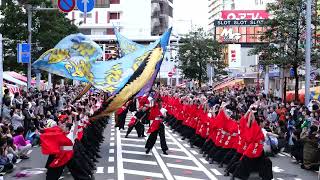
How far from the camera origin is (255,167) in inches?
506

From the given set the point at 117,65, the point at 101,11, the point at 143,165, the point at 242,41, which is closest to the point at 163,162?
the point at 143,165

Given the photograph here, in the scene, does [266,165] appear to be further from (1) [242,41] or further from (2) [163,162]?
(1) [242,41]

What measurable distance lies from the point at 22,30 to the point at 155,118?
15.7m

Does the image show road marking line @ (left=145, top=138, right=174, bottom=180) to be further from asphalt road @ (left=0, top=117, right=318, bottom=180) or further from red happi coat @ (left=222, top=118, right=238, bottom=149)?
red happi coat @ (left=222, top=118, right=238, bottom=149)

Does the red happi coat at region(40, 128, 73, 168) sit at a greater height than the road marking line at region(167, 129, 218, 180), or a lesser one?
greater

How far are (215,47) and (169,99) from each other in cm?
2054

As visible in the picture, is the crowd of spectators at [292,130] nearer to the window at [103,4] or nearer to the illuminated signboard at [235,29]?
the illuminated signboard at [235,29]

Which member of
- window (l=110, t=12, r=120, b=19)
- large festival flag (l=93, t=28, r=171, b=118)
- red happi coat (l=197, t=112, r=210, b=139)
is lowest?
red happi coat (l=197, t=112, r=210, b=139)

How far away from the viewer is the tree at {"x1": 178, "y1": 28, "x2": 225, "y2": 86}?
4794 cm

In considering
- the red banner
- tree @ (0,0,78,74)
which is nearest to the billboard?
the red banner

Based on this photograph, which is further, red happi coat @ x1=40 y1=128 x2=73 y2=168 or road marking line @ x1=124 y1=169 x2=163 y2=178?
road marking line @ x1=124 y1=169 x2=163 y2=178

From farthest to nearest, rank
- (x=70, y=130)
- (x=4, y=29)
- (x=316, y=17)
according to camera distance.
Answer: (x=4, y=29), (x=316, y=17), (x=70, y=130)

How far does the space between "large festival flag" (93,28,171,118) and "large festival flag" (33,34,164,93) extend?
13 cm

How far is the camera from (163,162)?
16219 millimetres
